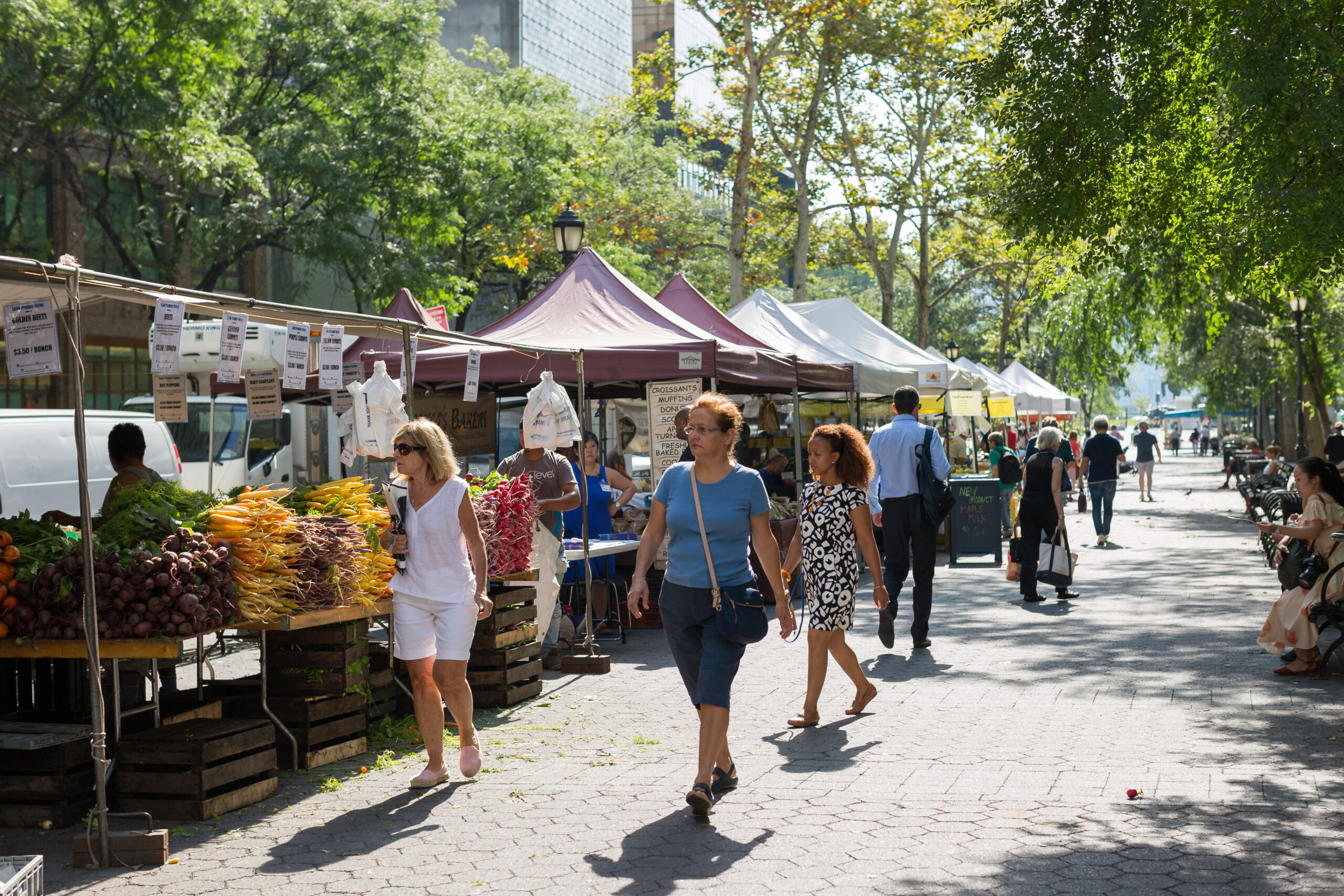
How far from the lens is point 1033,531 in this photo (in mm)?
13195

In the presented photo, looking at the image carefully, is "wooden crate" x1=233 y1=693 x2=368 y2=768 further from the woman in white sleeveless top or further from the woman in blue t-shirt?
the woman in blue t-shirt

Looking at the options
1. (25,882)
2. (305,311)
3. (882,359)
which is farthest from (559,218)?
(25,882)

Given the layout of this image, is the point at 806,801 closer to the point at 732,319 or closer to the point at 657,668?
the point at 657,668

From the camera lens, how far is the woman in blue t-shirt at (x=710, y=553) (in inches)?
227

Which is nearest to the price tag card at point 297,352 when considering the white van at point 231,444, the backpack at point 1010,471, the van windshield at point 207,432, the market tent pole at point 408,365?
the market tent pole at point 408,365

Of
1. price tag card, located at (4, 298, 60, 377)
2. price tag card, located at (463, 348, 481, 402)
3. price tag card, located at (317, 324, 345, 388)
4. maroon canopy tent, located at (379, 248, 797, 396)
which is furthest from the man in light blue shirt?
price tag card, located at (4, 298, 60, 377)

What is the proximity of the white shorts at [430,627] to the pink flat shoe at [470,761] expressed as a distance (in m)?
0.50

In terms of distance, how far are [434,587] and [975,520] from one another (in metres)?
12.1

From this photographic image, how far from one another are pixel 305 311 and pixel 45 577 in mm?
1892

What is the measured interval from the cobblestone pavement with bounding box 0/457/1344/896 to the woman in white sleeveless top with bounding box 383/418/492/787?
45 centimetres

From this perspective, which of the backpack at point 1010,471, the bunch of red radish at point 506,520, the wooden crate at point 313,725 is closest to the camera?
the wooden crate at point 313,725

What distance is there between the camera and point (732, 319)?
16.7m

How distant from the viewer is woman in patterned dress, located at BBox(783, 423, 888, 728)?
25.2ft

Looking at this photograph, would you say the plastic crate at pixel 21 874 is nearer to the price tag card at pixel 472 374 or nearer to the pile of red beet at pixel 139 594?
the pile of red beet at pixel 139 594
